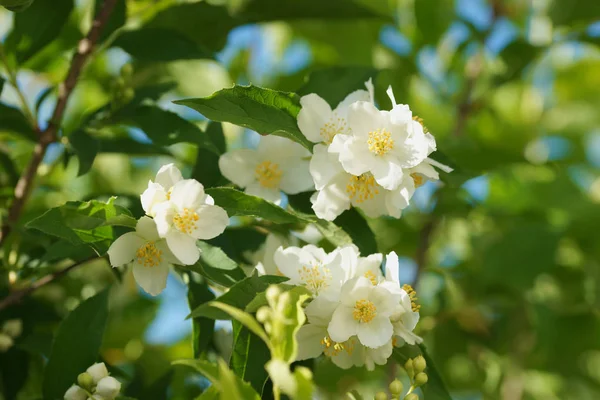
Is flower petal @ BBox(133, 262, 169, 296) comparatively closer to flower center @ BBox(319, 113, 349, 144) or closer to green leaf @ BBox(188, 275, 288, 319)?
green leaf @ BBox(188, 275, 288, 319)

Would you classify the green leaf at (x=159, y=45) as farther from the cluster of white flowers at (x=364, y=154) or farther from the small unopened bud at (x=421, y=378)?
the small unopened bud at (x=421, y=378)

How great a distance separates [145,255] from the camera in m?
1.24

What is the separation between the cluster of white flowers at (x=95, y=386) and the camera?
119 centimetres

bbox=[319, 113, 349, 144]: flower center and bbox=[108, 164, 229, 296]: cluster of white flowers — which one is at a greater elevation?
bbox=[319, 113, 349, 144]: flower center

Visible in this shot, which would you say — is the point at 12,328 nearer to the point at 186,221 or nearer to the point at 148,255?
the point at 148,255

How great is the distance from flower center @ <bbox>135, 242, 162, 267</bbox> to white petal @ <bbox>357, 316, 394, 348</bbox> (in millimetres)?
366

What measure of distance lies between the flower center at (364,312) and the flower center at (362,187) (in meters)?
0.22

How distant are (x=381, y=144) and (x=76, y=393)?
26.3 inches

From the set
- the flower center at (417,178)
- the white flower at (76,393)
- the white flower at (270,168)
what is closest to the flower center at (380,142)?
the flower center at (417,178)

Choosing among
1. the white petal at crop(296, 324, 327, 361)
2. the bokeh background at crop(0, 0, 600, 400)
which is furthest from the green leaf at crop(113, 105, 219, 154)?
the white petal at crop(296, 324, 327, 361)

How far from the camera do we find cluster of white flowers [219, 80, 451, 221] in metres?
1.26

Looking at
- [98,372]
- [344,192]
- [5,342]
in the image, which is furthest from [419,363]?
[5,342]

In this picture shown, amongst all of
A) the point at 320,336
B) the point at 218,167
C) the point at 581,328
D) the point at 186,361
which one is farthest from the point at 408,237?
the point at 186,361

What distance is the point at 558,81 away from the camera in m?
3.31
